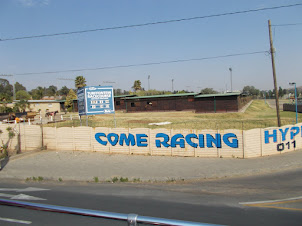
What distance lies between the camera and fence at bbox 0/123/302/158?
13953 mm

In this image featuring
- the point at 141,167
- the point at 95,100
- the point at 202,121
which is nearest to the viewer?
the point at 141,167

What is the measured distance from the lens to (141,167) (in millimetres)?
12867

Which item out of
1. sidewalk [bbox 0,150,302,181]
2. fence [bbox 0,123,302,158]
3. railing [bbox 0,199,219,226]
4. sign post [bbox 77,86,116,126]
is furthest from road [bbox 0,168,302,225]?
sign post [bbox 77,86,116,126]

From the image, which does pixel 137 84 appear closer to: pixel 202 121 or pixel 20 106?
pixel 20 106

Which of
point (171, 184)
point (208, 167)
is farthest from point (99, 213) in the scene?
point (208, 167)

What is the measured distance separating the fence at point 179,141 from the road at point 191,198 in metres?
2.81

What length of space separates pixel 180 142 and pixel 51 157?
28.6 feet

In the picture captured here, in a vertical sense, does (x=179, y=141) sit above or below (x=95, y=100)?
below

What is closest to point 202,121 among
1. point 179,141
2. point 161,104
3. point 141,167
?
point 179,141

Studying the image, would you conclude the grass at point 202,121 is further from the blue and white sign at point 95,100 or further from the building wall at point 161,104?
the building wall at point 161,104

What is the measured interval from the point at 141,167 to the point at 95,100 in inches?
344

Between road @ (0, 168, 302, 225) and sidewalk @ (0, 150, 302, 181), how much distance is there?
60 cm

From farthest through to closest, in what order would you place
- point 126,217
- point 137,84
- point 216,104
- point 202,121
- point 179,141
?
point 137,84
point 216,104
point 202,121
point 179,141
point 126,217

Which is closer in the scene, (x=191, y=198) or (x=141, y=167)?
(x=191, y=198)
